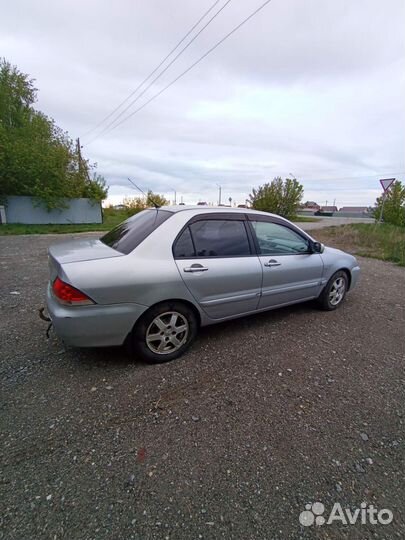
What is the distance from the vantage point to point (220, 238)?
2.85 m

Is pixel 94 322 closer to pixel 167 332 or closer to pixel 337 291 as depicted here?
pixel 167 332

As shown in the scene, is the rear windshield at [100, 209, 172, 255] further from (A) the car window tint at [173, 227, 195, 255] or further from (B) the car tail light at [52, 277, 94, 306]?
(B) the car tail light at [52, 277, 94, 306]

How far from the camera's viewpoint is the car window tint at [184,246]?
2510 millimetres

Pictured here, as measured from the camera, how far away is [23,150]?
13.5 meters

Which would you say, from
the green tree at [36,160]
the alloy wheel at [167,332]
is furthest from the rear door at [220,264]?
the green tree at [36,160]

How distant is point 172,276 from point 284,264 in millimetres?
1559

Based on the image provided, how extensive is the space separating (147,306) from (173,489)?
1.32m

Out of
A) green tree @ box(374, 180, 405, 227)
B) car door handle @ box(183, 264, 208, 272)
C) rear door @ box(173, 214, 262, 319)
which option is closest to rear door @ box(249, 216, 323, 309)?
rear door @ box(173, 214, 262, 319)

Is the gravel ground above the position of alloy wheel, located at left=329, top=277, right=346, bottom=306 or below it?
below

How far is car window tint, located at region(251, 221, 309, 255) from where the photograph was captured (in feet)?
10.3

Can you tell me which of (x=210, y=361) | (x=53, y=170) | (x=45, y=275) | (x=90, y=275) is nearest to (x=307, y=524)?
(x=210, y=361)

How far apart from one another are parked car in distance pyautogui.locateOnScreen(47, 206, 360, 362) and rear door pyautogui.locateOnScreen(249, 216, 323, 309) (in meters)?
0.01

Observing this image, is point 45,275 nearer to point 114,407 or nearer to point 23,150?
point 114,407

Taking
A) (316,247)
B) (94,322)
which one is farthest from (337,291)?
(94,322)
